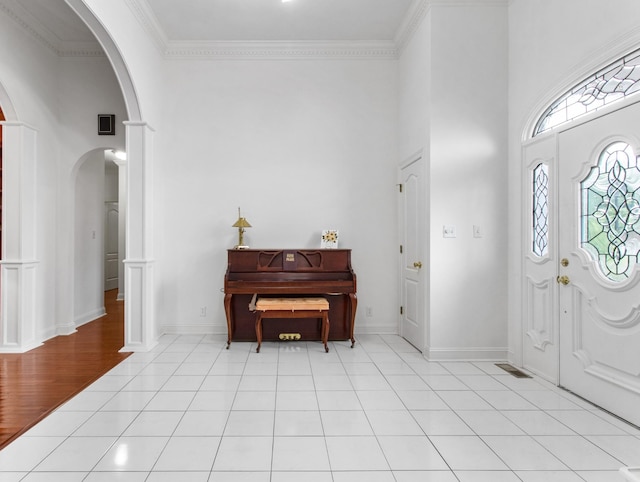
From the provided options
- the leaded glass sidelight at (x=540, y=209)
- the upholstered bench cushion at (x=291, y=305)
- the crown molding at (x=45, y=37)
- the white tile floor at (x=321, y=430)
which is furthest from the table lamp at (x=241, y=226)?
the leaded glass sidelight at (x=540, y=209)

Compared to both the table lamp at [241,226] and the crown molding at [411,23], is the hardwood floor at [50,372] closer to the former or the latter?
the table lamp at [241,226]

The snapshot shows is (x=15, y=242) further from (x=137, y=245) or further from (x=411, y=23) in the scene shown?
(x=411, y=23)

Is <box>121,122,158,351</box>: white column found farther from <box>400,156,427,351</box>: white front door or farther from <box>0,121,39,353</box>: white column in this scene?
<box>400,156,427,351</box>: white front door

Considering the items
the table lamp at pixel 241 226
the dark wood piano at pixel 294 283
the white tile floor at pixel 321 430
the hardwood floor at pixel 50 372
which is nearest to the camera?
the white tile floor at pixel 321 430

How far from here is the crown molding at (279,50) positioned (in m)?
4.91

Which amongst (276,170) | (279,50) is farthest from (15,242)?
(279,50)

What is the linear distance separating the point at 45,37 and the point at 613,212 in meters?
5.82

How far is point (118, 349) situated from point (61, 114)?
2935 mm

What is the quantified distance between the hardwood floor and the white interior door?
4.02 meters

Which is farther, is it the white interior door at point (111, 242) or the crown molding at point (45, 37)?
the white interior door at point (111, 242)

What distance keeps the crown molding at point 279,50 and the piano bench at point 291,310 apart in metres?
3.01

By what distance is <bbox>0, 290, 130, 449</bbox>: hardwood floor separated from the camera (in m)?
2.69

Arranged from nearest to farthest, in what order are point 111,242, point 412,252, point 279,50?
point 412,252
point 279,50
point 111,242

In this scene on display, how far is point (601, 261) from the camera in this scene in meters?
2.80
